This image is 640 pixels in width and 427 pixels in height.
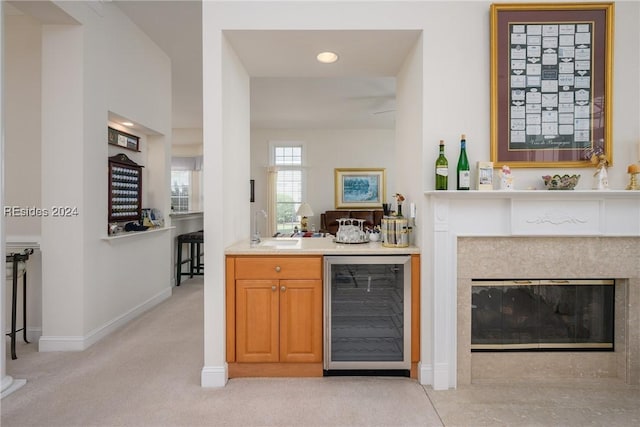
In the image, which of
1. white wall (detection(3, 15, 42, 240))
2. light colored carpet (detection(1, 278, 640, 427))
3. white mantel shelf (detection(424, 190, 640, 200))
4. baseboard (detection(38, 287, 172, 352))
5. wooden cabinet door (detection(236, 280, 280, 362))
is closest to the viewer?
light colored carpet (detection(1, 278, 640, 427))

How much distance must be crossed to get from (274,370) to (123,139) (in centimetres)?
289

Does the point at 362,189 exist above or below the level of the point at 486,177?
above

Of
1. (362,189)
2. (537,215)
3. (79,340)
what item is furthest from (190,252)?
(537,215)

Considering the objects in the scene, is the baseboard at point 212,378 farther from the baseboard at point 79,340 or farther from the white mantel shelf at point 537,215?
the white mantel shelf at point 537,215

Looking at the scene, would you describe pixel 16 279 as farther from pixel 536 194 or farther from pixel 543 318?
pixel 543 318

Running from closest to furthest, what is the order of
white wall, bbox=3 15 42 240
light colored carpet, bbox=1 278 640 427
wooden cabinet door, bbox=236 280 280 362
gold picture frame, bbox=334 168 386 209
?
light colored carpet, bbox=1 278 640 427
wooden cabinet door, bbox=236 280 280 362
white wall, bbox=3 15 42 240
gold picture frame, bbox=334 168 386 209

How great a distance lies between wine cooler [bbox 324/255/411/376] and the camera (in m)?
2.54

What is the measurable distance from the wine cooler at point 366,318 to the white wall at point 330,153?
5579 millimetres

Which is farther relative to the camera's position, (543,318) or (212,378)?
(543,318)

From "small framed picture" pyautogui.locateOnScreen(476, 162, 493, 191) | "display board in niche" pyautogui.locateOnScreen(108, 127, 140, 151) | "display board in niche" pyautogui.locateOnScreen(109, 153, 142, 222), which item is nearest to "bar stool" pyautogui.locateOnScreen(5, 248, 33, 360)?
"display board in niche" pyautogui.locateOnScreen(109, 153, 142, 222)

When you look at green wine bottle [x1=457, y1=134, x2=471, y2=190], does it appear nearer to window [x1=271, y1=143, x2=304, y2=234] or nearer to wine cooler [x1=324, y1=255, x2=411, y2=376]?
wine cooler [x1=324, y1=255, x2=411, y2=376]

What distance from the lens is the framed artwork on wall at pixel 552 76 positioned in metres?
2.40

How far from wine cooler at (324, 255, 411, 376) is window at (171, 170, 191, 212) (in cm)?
668

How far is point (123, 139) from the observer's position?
154 inches
